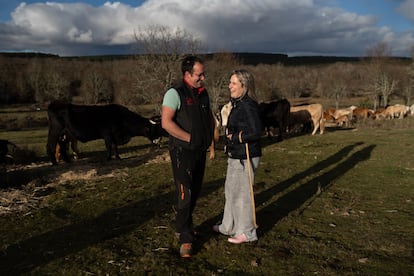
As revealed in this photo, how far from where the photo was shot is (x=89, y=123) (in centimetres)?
1117

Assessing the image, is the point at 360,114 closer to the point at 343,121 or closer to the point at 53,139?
the point at 343,121

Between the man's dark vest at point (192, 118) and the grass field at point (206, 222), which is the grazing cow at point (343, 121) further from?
the man's dark vest at point (192, 118)

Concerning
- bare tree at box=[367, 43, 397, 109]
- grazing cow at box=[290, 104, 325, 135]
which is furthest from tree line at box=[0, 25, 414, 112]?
grazing cow at box=[290, 104, 325, 135]

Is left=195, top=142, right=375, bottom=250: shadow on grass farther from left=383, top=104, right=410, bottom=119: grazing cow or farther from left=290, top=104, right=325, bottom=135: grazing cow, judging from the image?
left=383, top=104, right=410, bottom=119: grazing cow

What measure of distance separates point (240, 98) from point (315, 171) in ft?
20.3

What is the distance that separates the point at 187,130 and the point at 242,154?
0.88 m

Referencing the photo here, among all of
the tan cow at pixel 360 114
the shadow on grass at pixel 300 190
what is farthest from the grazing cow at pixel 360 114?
the shadow on grass at pixel 300 190

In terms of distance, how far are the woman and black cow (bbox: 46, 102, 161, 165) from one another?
7.33 metres

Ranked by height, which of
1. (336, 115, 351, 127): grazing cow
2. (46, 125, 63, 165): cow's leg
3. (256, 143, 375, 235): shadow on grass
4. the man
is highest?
the man

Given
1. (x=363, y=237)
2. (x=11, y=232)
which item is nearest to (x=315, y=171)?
(x=363, y=237)

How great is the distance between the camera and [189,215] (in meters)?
4.67

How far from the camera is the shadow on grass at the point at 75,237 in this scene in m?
4.55

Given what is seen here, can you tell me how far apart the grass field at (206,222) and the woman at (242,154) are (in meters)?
0.29

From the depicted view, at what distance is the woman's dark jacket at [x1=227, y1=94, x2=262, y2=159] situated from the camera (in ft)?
15.3
